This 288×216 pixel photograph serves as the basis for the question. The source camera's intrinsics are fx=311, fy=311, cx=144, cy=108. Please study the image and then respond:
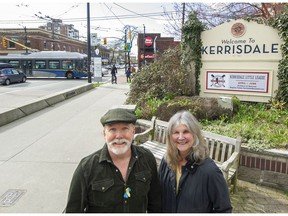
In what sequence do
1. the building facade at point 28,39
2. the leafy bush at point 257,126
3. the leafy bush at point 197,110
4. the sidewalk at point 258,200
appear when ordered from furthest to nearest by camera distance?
the building facade at point 28,39, the leafy bush at point 197,110, the leafy bush at point 257,126, the sidewalk at point 258,200

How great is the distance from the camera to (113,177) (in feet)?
6.95

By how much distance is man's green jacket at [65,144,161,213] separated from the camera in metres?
2.11

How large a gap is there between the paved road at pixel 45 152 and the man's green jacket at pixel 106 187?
2090 millimetres

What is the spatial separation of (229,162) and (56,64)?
32.8 meters

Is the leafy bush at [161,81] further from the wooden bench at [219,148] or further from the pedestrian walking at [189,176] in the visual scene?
the pedestrian walking at [189,176]

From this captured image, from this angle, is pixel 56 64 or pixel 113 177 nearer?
pixel 113 177

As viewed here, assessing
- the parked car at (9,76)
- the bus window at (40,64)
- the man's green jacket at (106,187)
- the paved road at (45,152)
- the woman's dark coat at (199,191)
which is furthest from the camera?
the bus window at (40,64)

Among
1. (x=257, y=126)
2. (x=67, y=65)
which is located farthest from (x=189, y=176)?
(x=67, y=65)

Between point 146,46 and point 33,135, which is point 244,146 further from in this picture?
point 146,46

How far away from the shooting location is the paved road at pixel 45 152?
436 centimetres

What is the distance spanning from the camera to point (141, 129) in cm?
696

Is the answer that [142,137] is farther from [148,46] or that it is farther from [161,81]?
[148,46]

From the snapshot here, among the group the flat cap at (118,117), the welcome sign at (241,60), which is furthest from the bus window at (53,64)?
the flat cap at (118,117)

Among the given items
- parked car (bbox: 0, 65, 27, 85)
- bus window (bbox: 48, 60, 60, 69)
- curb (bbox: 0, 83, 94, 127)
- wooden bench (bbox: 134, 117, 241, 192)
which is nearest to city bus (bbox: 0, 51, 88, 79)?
bus window (bbox: 48, 60, 60, 69)
